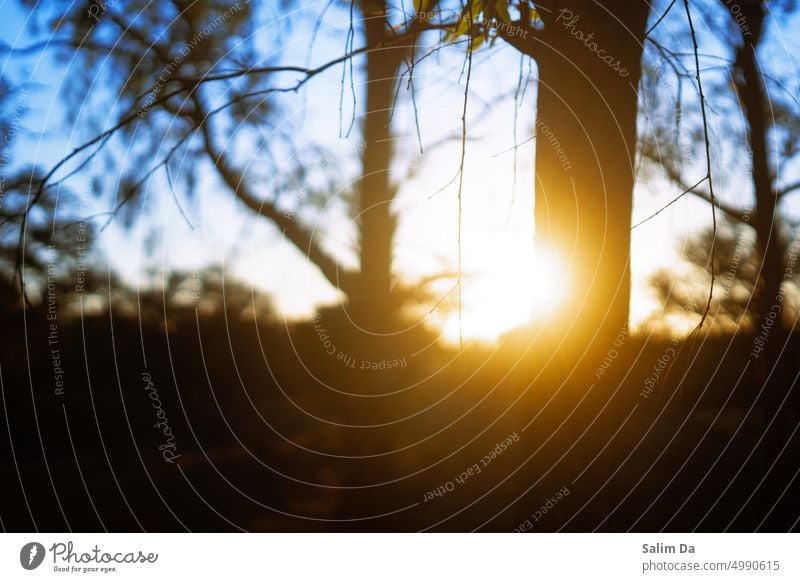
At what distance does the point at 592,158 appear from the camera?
55.9 inches

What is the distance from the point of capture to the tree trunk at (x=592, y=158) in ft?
4.62

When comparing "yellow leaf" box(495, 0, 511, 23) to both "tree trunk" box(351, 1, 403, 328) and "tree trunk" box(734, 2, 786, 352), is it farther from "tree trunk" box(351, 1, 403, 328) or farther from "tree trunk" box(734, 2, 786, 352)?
"tree trunk" box(734, 2, 786, 352)

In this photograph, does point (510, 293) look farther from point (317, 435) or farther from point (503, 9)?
point (317, 435)

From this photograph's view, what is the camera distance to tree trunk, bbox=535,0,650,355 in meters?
1.41

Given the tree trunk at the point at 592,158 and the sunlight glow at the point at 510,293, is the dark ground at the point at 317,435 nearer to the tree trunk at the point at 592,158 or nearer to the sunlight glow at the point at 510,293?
the sunlight glow at the point at 510,293

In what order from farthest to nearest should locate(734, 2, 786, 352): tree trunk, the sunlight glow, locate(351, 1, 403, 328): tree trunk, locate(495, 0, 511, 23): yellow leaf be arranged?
locate(351, 1, 403, 328): tree trunk → locate(734, 2, 786, 352): tree trunk → the sunlight glow → locate(495, 0, 511, 23): yellow leaf

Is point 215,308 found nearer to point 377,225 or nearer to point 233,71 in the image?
point 377,225

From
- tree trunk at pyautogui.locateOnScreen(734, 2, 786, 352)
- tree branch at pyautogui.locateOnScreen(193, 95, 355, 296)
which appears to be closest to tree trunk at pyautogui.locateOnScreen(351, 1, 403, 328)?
tree branch at pyautogui.locateOnScreen(193, 95, 355, 296)

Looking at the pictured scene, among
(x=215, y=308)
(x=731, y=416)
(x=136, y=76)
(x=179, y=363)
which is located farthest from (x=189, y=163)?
(x=731, y=416)

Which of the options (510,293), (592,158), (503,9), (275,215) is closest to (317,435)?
(275,215)

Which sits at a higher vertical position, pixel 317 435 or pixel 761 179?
pixel 761 179

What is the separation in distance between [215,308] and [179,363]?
3.38 feet

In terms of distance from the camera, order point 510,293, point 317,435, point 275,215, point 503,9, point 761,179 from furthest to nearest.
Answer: point 317,435
point 275,215
point 761,179
point 510,293
point 503,9

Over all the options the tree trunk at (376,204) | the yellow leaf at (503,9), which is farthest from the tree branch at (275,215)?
the yellow leaf at (503,9)
